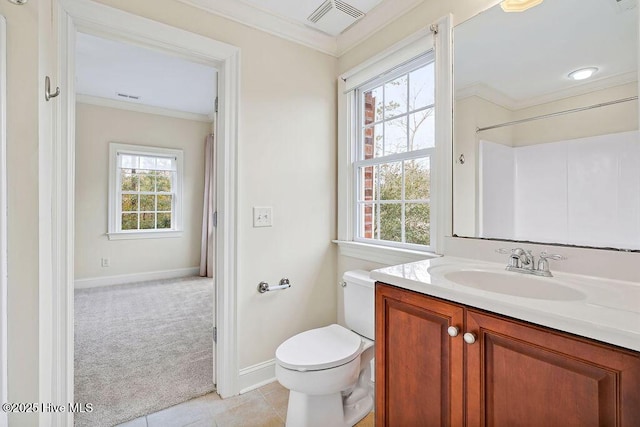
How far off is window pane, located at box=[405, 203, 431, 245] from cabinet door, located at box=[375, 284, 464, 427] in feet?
2.24

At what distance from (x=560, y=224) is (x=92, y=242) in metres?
4.84

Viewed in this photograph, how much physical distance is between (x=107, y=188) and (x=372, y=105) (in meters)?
3.79

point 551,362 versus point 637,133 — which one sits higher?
point 637,133

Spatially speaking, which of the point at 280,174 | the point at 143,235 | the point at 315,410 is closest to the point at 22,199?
the point at 280,174

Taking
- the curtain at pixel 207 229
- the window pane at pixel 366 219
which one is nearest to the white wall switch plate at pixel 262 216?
the window pane at pixel 366 219

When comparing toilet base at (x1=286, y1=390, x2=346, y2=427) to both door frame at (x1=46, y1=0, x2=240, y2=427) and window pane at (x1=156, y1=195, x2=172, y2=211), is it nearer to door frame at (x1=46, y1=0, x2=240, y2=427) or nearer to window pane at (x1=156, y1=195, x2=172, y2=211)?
door frame at (x1=46, y1=0, x2=240, y2=427)

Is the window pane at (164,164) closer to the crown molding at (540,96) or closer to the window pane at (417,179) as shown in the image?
the window pane at (417,179)

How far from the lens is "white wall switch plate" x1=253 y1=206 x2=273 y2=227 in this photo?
1854 mm

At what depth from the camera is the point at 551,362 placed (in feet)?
2.43

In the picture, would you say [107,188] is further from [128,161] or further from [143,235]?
[143,235]

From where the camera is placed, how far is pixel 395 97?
1.93 m

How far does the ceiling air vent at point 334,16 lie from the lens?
5.81ft

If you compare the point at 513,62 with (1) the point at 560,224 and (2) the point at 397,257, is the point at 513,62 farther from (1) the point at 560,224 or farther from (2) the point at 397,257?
(2) the point at 397,257

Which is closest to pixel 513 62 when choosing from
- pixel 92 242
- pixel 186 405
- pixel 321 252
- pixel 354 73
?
pixel 354 73
